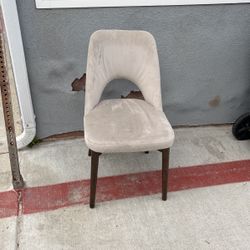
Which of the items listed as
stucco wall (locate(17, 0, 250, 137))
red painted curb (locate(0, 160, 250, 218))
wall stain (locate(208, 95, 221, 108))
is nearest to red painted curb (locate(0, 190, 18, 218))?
red painted curb (locate(0, 160, 250, 218))

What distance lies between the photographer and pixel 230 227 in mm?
1695

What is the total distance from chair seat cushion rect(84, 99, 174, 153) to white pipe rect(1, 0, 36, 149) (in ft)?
1.67

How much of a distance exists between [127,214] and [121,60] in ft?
2.86

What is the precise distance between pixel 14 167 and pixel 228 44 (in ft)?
5.24

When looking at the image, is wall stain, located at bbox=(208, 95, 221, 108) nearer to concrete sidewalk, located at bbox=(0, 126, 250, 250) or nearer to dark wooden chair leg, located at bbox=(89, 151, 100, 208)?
concrete sidewalk, located at bbox=(0, 126, 250, 250)

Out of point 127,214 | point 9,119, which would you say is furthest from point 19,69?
point 127,214

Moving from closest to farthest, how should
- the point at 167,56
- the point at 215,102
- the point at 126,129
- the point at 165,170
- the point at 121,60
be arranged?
the point at 126,129, the point at 165,170, the point at 121,60, the point at 167,56, the point at 215,102

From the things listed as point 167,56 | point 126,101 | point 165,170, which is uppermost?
point 167,56

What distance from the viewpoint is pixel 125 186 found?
194 centimetres

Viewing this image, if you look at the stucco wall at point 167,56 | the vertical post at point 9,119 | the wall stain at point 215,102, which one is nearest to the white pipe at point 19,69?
the stucco wall at point 167,56

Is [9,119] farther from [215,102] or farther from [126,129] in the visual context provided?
[215,102]

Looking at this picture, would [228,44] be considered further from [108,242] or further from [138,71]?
[108,242]

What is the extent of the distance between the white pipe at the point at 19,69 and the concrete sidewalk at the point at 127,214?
0.48ft

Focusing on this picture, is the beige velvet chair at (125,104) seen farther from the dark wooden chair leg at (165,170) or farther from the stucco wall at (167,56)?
the stucco wall at (167,56)
